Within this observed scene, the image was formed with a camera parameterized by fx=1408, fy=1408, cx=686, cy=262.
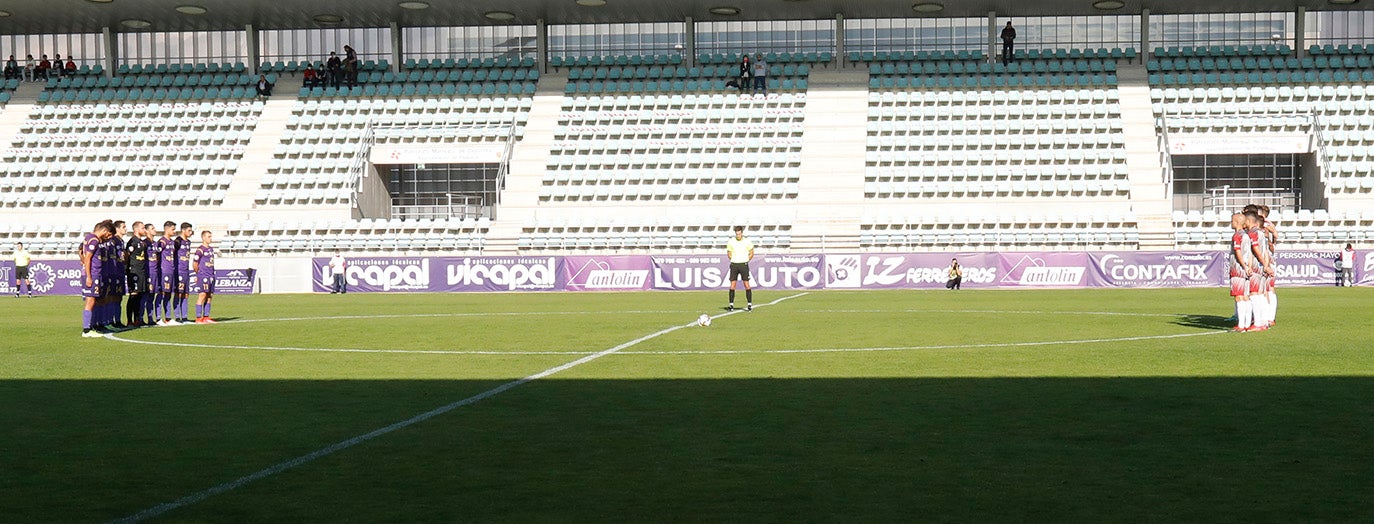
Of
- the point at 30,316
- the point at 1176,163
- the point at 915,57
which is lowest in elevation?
the point at 30,316

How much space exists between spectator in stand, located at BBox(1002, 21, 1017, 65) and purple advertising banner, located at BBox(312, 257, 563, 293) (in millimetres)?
19728

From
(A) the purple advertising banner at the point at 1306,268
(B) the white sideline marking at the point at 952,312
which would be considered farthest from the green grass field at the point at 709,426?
(A) the purple advertising banner at the point at 1306,268

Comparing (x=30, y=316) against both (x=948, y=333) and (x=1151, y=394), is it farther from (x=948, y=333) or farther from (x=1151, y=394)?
(x=1151, y=394)

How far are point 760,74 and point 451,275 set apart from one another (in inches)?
588

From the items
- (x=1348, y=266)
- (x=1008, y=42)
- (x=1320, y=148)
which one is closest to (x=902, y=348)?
(x=1348, y=266)

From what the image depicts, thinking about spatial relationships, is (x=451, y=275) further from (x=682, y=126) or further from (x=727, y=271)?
(x=682, y=126)

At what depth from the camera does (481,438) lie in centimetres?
934

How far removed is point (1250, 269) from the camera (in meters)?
19.3

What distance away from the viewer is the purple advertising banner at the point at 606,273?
135 ft

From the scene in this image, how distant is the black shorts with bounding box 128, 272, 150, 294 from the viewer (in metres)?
22.6

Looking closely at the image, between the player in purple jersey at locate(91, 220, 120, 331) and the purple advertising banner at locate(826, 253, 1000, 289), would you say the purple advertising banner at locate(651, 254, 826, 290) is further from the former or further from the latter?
the player in purple jersey at locate(91, 220, 120, 331)

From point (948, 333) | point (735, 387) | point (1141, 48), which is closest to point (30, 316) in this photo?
point (948, 333)

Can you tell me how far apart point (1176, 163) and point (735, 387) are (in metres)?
39.6

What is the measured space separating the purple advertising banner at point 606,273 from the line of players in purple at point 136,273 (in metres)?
16.1
